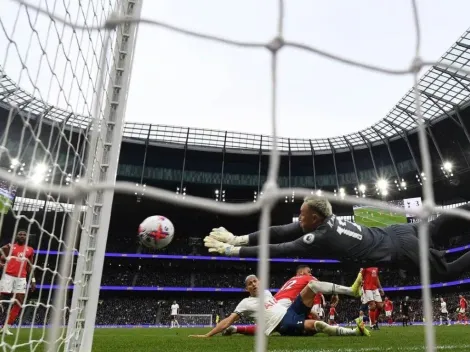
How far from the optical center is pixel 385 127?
2948 centimetres

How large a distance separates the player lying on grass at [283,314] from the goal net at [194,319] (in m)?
17.8

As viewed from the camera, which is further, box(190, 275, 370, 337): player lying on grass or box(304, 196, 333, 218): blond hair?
box(190, 275, 370, 337): player lying on grass

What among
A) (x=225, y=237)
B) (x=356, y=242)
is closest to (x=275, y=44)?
(x=225, y=237)

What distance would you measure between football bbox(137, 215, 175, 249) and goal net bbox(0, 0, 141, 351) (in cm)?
251

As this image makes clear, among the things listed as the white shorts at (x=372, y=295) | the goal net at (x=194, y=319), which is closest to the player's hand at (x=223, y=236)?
the white shorts at (x=372, y=295)

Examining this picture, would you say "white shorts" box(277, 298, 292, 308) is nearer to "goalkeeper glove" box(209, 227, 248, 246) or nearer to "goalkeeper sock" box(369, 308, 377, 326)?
"goalkeeper glove" box(209, 227, 248, 246)

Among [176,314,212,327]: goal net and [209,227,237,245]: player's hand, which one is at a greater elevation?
[209,227,237,245]: player's hand

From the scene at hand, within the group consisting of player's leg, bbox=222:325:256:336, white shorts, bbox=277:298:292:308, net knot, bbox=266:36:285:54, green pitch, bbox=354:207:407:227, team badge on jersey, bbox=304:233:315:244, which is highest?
green pitch, bbox=354:207:407:227

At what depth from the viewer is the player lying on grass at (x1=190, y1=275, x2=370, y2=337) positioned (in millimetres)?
6072

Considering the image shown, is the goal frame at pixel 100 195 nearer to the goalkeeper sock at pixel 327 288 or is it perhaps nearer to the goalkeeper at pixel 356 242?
the goalkeeper at pixel 356 242

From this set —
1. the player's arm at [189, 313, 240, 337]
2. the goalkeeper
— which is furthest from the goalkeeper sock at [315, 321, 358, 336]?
the goalkeeper

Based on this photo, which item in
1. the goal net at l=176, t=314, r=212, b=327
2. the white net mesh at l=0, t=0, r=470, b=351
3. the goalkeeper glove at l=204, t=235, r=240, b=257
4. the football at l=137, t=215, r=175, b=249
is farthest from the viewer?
the goal net at l=176, t=314, r=212, b=327

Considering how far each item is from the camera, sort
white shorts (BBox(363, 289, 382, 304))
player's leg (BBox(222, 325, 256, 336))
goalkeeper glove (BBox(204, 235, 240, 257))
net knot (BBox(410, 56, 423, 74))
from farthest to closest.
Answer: white shorts (BBox(363, 289, 382, 304)) < player's leg (BBox(222, 325, 256, 336)) < goalkeeper glove (BBox(204, 235, 240, 257)) < net knot (BBox(410, 56, 423, 74))

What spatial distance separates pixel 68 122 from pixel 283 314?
427 centimetres
